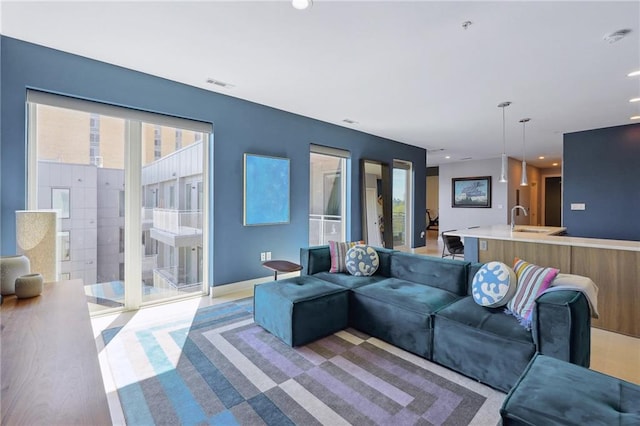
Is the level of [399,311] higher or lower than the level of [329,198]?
lower

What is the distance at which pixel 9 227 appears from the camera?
2.65m

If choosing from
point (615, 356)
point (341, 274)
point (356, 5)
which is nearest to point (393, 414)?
point (341, 274)

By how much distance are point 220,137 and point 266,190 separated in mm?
943

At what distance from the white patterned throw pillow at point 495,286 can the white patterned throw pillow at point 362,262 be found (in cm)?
117

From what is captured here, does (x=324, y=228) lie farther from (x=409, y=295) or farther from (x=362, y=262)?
(x=409, y=295)

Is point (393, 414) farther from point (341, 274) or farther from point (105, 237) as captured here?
point (105, 237)

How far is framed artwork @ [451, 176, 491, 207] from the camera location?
8859mm

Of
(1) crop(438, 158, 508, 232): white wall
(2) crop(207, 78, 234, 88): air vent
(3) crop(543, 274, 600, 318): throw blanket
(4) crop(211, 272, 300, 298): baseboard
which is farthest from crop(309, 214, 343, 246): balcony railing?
(1) crop(438, 158, 508, 232): white wall

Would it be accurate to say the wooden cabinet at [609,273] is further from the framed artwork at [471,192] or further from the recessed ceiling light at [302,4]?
the framed artwork at [471,192]

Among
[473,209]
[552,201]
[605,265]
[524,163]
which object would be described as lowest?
[605,265]

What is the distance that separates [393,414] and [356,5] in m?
2.68

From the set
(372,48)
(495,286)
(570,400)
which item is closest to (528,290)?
(495,286)

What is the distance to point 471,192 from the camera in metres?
9.15

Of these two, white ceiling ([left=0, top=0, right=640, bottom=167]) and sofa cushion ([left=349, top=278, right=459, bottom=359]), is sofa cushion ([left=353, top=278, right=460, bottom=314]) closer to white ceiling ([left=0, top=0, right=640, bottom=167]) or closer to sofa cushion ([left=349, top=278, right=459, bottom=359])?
sofa cushion ([left=349, top=278, right=459, bottom=359])
